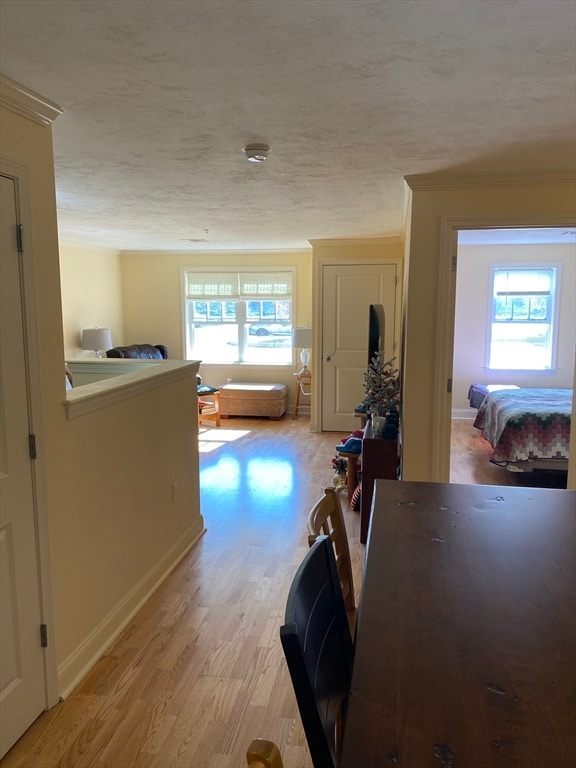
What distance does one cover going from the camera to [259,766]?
653mm

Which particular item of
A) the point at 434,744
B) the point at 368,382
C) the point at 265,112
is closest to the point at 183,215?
the point at 368,382

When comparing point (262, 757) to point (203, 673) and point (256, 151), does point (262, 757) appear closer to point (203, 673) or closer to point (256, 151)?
point (203, 673)

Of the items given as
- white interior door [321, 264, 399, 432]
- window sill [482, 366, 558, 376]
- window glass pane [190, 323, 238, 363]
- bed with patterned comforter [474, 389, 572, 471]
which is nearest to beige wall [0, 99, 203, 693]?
bed with patterned comforter [474, 389, 572, 471]

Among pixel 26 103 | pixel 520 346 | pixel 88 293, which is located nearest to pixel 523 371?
pixel 520 346

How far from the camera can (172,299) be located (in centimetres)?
786

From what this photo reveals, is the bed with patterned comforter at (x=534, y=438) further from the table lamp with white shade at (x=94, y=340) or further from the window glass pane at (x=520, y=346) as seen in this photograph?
the table lamp with white shade at (x=94, y=340)

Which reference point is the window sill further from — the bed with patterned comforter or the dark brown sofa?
the dark brown sofa

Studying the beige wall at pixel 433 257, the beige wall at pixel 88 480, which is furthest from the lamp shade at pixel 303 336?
the beige wall at pixel 88 480

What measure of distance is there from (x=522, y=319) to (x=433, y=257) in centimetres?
443

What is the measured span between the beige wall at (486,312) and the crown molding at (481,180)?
3.80 m

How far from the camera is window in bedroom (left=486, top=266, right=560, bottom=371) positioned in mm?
6988

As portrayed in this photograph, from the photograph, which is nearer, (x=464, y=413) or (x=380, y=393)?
(x=380, y=393)

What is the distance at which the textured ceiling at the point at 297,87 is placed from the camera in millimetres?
1395

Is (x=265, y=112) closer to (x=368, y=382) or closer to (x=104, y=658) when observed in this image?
(x=368, y=382)
